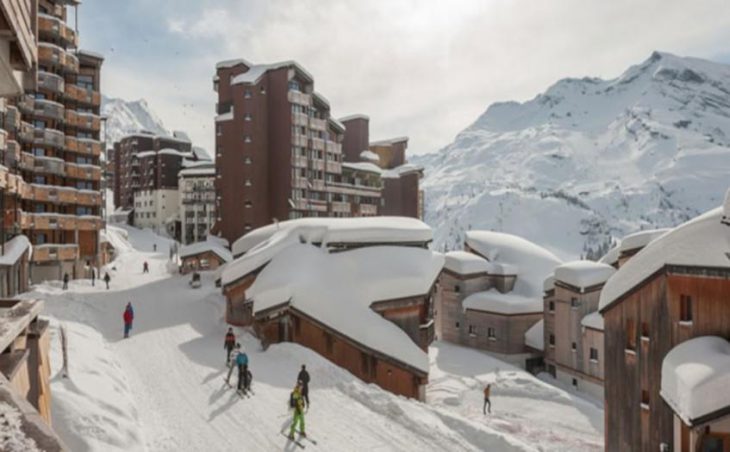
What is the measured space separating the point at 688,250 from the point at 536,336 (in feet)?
97.2

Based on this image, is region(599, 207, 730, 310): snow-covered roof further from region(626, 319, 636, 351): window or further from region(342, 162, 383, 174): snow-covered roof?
region(342, 162, 383, 174): snow-covered roof

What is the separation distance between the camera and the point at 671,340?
19594 mm

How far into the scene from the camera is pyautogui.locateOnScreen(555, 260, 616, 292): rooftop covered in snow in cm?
4141

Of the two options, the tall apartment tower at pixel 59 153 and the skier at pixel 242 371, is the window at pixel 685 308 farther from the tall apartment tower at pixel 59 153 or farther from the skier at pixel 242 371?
the tall apartment tower at pixel 59 153

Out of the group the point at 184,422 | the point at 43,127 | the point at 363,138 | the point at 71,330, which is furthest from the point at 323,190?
the point at 184,422

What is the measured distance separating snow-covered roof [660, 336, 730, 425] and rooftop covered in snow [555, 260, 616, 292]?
2358 centimetres

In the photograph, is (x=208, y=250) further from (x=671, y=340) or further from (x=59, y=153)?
(x=671, y=340)

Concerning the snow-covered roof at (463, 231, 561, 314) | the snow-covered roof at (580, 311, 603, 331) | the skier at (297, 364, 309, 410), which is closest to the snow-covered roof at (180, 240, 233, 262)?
the snow-covered roof at (463, 231, 561, 314)

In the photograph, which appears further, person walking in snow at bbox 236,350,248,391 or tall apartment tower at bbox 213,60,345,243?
tall apartment tower at bbox 213,60,345,243

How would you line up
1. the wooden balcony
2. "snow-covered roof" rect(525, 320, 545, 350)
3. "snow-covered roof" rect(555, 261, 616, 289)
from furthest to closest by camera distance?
"snow-covered roof" rect(525, 320, 545, 350)
the wooden balcony
"snow-covered roof" rect(555, 261, 616, 289)

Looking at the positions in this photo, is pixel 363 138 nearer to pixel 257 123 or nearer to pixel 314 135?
pixel 314 135

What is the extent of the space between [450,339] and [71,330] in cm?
3622

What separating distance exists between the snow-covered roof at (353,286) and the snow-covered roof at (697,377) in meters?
14.0

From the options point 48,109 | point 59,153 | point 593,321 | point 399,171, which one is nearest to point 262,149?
point 59,153
